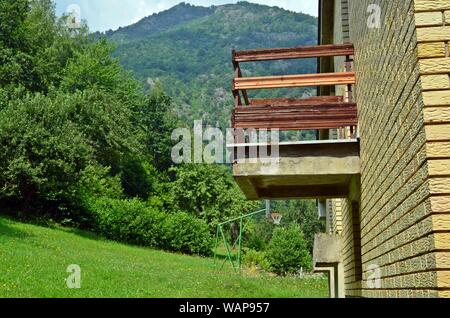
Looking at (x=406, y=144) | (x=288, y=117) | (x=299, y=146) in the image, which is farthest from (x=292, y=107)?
(x=406, y=144)

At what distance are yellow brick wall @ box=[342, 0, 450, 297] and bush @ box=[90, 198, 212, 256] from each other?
95.3ft

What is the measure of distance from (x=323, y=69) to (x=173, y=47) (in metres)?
174

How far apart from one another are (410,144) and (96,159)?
131 ft

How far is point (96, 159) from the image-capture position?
1656 inches

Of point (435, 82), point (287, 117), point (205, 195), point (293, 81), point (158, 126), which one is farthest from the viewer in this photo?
point (158, 126)

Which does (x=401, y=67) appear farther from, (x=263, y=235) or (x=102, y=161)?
(x=263, y=235)

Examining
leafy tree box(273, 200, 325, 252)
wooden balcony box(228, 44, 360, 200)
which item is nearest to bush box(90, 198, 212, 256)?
wooden balcony box(228, 44, 360, 200)

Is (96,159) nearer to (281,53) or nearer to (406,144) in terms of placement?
(281,53)

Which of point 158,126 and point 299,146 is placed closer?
point 299,146

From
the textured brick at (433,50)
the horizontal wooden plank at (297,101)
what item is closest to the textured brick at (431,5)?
the textured brick at (433,50)

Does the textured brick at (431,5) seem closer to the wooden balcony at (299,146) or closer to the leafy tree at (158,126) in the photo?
the wooden balcony at (299,146)

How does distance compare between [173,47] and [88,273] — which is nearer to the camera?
[88,273]

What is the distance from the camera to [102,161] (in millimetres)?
43625
